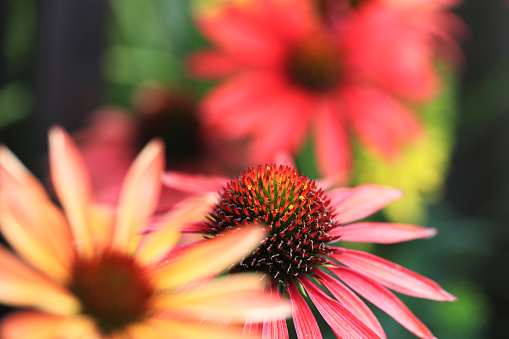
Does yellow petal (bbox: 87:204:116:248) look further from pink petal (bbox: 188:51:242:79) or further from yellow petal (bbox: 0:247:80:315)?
pink petal (bbox: 188:51:242:79)

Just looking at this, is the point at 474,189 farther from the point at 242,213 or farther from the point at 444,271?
the point at 242,213

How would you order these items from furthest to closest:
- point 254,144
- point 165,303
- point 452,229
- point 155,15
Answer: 1. point 155,15
2. point 452,229
3. point 254,144
4. point 165,303

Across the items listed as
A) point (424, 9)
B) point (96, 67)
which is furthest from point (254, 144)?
point (96, 67)

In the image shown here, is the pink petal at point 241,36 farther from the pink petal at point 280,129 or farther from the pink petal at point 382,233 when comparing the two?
the pink petal at point 382,233

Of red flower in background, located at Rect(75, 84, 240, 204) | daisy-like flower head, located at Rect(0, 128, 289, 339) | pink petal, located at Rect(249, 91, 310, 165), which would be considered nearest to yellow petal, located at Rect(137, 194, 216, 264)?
daisy-like flower head, located at Rect(0, 128, 289, 339)

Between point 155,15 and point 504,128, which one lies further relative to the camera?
point 504,128

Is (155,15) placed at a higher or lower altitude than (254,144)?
higher
